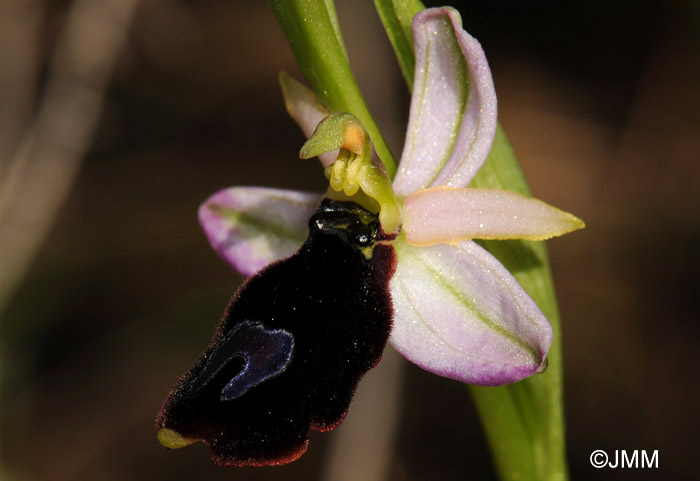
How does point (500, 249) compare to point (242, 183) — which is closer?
point (500, 249)

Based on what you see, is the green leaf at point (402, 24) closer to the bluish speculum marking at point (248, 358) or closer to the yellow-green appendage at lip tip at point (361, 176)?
the yellow-green appendage at lip tip at point (361, 176)

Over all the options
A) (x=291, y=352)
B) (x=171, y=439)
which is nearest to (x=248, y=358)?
(x=291, y=352)

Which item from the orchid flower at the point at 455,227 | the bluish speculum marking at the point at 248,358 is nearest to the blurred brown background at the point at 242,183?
the orchid flower at the point at 455,227

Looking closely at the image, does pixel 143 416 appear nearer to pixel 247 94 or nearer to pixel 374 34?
pixel 247 94

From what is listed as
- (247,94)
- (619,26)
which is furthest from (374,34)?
(619,26)

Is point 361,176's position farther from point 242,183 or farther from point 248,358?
point 242,183

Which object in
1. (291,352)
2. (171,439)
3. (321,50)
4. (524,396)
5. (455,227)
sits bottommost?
(524,396)
